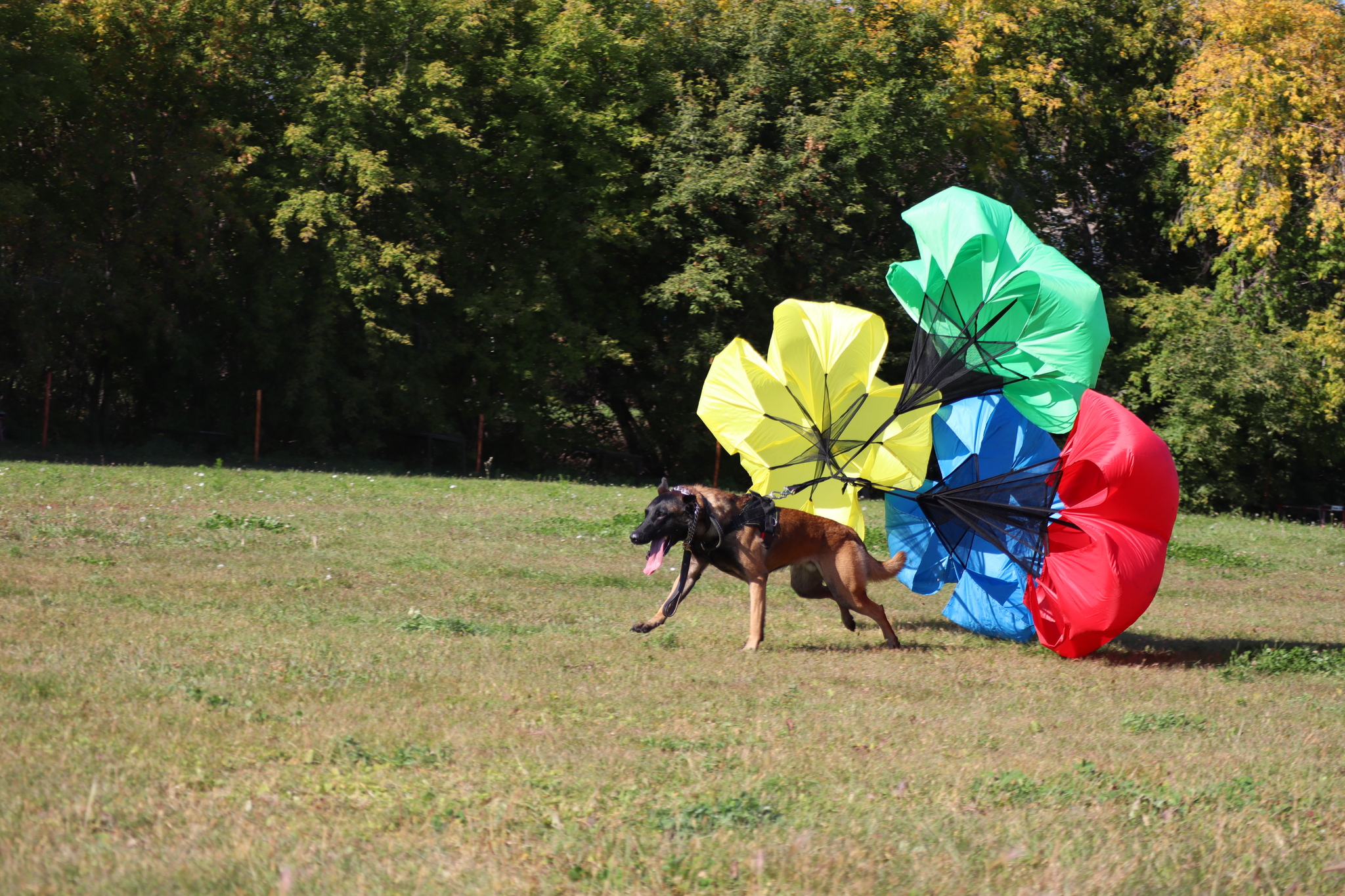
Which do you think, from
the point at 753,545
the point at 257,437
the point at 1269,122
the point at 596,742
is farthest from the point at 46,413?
the point at 1269,122

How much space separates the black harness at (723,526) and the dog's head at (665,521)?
90 mm

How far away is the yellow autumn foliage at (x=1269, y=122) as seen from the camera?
1086 inches

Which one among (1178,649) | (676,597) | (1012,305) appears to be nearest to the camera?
(676,597)

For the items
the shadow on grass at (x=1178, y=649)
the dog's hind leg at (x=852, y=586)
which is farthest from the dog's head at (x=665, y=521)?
the shadow on grass at (x=1178, y=649)

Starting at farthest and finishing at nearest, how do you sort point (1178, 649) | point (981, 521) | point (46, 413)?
point (46, 413) → point (1178, 649) → point (981, 521)

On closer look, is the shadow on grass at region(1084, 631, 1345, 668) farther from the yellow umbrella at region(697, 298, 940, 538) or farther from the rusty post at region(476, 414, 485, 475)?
the rusty post at region(476, 414, 485, 475)

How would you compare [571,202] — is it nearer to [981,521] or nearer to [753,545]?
[981,521]

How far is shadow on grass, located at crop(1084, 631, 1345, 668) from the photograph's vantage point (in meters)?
10.8

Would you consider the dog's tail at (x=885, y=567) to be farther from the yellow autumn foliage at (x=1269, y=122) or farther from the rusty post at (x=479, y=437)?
the yellow autumn foliage at (x=1269, y=122)

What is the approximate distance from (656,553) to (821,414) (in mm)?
2620

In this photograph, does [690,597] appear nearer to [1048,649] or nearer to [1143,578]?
[1048,649]

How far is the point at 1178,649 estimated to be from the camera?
38.0 feet

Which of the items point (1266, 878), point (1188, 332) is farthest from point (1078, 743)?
point (1188, 332)

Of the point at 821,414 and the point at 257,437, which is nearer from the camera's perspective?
the point at 821,414
